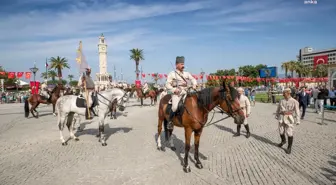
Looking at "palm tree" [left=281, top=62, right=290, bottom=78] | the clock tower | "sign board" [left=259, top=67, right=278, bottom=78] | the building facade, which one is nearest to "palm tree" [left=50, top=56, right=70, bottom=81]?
the clock tower

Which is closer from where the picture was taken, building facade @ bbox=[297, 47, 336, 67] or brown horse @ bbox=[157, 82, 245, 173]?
A: brown horse @ bbox=[157, 82, 245, 173]

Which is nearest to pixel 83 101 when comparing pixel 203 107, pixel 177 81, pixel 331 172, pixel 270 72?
pixel 177 81

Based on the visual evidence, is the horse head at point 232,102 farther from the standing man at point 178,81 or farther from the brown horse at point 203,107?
the standing man at point 178,81

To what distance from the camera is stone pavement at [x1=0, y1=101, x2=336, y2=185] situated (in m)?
5.68

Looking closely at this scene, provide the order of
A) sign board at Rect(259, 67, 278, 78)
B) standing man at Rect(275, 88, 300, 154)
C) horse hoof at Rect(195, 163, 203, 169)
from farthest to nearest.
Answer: sign board at Rect(259, 67, 278, 78) < standing man at Rect(275, 88, 300, 154) < horse hoof at Rect(195, 163, 203, 169)

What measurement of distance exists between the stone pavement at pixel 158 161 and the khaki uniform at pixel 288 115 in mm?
831

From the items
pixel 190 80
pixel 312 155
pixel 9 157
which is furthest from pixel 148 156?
pixel 312 155

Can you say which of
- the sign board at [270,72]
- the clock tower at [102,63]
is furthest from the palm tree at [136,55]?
the sign board at [270,72]

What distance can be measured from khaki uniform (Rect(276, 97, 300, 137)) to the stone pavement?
2.73 feet

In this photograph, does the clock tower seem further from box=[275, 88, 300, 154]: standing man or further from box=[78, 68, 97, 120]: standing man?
Answer: box=[275, 88, 300, 154]: standing man

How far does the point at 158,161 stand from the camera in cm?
703

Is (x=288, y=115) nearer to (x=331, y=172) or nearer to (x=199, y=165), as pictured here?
(x=331, y=172)

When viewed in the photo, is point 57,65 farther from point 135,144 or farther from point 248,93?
point 135,144

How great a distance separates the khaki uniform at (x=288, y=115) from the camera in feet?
25.7
